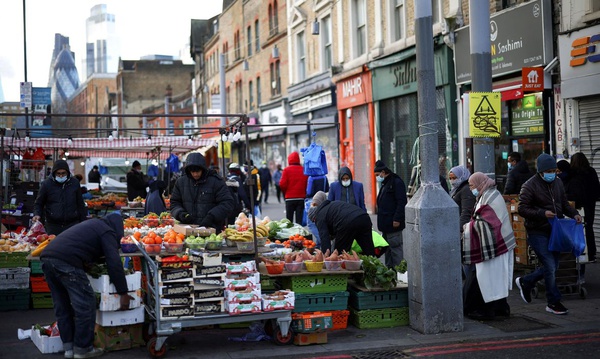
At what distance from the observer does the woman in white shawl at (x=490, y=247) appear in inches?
382

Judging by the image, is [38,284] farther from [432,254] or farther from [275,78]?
[275,78]

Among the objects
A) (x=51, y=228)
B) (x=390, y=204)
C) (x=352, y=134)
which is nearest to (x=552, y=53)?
(x=390, y=204)

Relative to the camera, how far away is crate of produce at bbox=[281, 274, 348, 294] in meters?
9.48

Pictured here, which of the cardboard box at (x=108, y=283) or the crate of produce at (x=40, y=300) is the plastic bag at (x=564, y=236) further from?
the crate of produce at (x=40, y=300)

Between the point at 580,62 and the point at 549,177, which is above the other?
the point at 580,62

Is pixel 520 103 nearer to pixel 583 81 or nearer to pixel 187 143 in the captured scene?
pixel 583 81

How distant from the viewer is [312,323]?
887 cm

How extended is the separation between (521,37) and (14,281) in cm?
1140

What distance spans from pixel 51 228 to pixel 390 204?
18.7 feet

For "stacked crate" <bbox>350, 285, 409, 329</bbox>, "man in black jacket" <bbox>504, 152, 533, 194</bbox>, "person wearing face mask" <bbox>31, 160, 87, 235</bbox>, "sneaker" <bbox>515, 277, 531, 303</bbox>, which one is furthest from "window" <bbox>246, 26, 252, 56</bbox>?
"stacked crate" <bbox>350, 285, 409, 329</bbox>

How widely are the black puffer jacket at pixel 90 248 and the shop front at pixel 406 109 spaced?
41.5ft

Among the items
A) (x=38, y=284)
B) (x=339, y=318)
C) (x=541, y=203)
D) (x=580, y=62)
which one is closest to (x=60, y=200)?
(x=38, y=284)

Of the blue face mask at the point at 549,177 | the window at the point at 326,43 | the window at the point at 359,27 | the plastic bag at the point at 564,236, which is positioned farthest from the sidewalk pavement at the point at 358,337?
the window at the point at 326,43

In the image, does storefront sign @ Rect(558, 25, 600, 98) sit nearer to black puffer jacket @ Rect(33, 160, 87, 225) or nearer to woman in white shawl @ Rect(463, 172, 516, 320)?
woman in white shawl @ Rect(463, 172, 516, 320)
